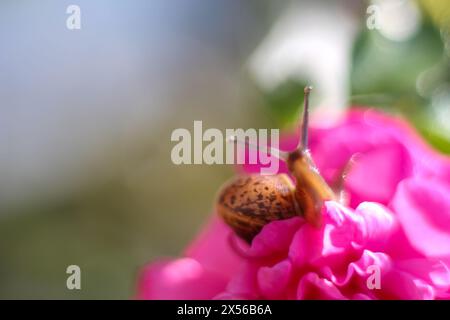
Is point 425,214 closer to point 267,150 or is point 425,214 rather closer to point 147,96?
point 267,150

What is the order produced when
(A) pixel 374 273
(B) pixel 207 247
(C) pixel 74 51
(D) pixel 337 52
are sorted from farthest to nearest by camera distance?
1. (C) pixel 74 51
2. (D) pixel 337 52
3. (B) pixel 207 247
4. (A) pixel 374 273

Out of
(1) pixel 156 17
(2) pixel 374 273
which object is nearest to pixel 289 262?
(2) pixel 374 273

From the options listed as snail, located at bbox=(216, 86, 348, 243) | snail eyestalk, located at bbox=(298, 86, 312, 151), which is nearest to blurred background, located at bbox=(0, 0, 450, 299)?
snail eyestalk, located at bbox=(298, 86, 312, 151)

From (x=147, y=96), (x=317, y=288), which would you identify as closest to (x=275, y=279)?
(x=317, y=288)

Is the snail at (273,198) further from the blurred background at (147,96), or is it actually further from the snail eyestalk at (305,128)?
the blurred background at (147,96)

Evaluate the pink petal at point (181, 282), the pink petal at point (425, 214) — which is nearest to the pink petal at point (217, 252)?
the pink petal at point (181, 282)

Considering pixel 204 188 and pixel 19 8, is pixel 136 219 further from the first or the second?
pixel 19 8

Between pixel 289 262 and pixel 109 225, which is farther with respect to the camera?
pixel 109 225
